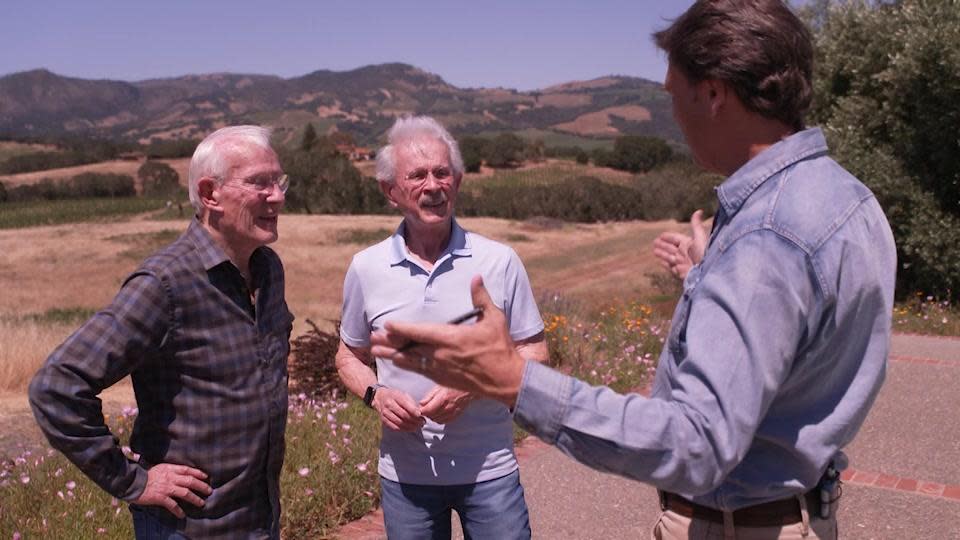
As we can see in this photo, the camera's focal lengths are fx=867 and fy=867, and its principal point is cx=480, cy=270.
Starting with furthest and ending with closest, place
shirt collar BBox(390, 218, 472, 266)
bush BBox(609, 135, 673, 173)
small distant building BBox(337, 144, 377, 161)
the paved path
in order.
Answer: bush BBox(609, 135, 673, 173) < small distant building BBox(337, 144, 377, 161) < the paved path < shirt collar BBox(390, 218, 472, 266)

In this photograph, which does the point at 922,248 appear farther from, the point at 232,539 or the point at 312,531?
the point at 232,539

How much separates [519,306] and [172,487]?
4.45 feet

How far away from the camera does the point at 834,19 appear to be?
50.9ft

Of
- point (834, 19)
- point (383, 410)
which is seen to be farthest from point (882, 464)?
point (834, 19)

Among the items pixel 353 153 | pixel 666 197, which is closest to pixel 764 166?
pixel 666 197

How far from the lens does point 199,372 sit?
2506mm

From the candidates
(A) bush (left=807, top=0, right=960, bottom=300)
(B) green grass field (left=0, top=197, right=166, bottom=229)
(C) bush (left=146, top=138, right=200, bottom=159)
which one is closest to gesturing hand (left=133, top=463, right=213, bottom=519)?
(A) bush (left=807, top=0, right=960, bottom=300)

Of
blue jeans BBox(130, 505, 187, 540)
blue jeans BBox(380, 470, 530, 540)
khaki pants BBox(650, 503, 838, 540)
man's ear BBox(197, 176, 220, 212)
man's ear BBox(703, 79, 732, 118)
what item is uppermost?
man's ear BBox(703, 79, 732, 118)

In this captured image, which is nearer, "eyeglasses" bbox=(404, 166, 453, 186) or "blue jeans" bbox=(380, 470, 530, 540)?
"blue jeans" bbox=(380, 470, 530, 540)

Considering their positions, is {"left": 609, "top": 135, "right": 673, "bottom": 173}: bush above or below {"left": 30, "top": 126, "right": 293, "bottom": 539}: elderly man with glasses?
below

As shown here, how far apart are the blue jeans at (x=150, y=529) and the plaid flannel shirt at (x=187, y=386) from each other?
0.8 inches

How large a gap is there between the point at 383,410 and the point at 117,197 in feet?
290

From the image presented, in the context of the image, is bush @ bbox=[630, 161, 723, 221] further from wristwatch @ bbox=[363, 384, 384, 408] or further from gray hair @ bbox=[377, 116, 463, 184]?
wristwatch @ bbox=[363, 384, 384, 408]

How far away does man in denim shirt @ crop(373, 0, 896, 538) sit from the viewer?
1.41 m
